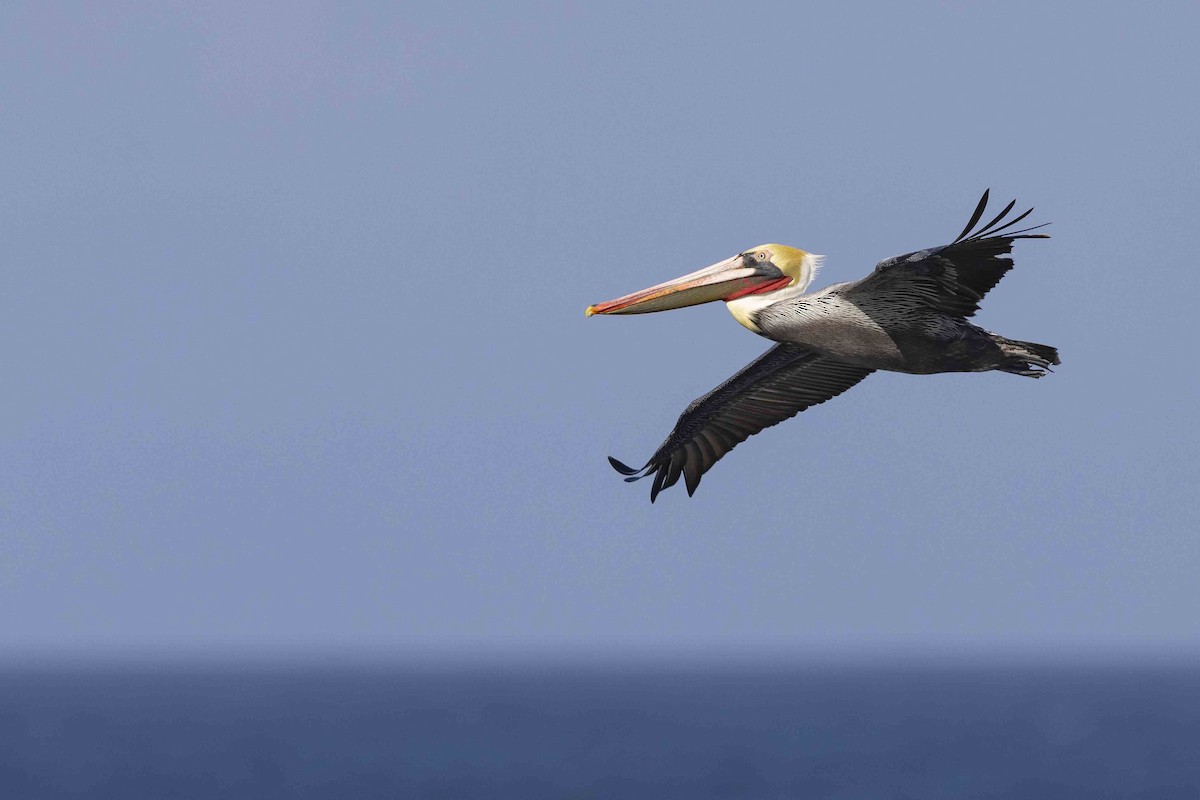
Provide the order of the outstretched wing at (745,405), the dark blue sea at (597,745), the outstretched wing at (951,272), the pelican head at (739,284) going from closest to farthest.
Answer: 1. the outstretched wing at (951,272)
2. the pelican head at (739,284)
3. the outstretched wing at (745,405)
4. the dark blue sea at (597,745)

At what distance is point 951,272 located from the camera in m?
11.6

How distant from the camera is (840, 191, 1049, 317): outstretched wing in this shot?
11008 millimetres

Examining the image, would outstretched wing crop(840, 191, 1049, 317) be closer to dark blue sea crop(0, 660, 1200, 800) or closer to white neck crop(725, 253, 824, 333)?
white neck crop(725, 253, 824, 333)

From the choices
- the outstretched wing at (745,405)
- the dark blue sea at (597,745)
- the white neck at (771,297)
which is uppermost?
the white neck at (771,297)

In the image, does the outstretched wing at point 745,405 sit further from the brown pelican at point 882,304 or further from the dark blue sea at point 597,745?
the dark blue sea at point 597,745

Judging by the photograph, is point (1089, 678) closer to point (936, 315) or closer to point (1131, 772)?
point (1131, 772)

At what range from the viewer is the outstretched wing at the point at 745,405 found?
14.1 meters

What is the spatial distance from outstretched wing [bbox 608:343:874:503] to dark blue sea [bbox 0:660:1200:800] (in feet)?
185

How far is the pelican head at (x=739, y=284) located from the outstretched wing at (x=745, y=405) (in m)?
1.36

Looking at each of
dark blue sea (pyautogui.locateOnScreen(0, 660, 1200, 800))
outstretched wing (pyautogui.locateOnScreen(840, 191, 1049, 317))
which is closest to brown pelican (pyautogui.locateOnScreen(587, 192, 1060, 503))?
outstretched wing (pyautogui.locateOnScreen(840, 191, 1049, 317))

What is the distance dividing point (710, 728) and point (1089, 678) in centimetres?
10579

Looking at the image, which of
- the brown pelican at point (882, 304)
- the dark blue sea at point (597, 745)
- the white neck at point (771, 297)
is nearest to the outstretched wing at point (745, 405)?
the brown pelican at point (882, 304)

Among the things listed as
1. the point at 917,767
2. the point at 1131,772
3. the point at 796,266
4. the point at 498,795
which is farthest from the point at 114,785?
the point at 796,266

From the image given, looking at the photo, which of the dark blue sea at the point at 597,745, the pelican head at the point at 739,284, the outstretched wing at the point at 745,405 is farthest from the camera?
the dark blue sea at the point at 597,745
